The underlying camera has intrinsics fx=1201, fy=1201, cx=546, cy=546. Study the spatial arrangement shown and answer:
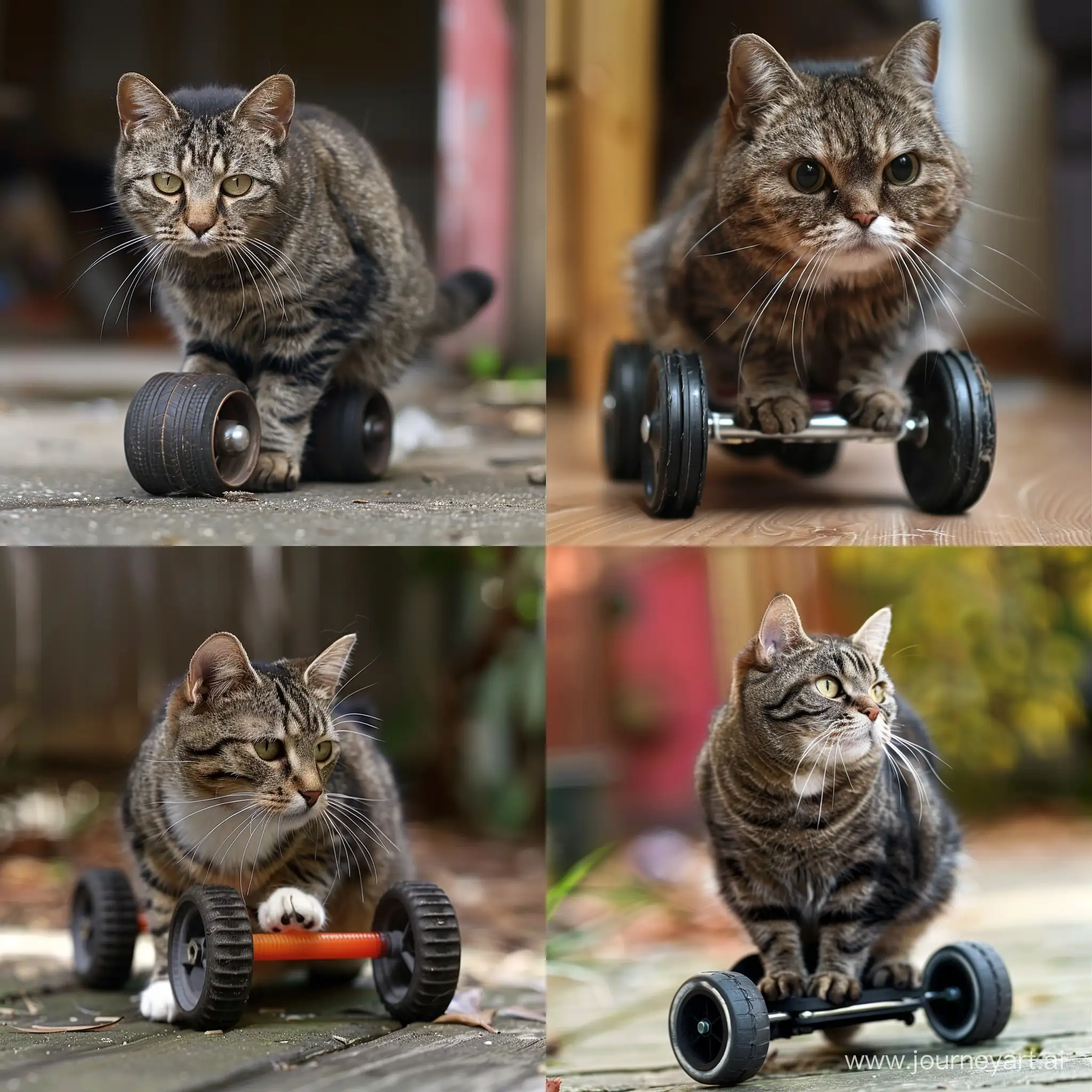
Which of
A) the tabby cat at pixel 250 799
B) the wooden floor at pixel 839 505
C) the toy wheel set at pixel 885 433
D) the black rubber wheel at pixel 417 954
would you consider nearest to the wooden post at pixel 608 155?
the wooden floor at pixel 839 505

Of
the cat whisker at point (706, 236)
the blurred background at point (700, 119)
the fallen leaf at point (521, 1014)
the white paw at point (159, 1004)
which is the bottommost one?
the fallen leaf at point (521, 1014)

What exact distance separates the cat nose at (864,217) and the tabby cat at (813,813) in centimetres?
54

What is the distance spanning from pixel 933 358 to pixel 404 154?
8.20ft

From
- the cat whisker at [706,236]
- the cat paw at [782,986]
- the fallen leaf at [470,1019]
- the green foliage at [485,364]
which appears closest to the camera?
the cat paw at [782,986]

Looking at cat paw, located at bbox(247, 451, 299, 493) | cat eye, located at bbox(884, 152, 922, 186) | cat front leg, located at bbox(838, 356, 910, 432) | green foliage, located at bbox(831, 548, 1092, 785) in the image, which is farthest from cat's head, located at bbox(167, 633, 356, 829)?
green foliage, located at bbox(831, 548, 1092, 785)

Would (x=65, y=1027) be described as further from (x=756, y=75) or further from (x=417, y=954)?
(x=756, y=75)

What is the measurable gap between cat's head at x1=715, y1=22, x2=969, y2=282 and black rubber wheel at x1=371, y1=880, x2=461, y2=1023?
3.47ft

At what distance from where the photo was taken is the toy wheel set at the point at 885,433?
1.80 meters

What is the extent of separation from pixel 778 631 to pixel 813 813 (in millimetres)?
241

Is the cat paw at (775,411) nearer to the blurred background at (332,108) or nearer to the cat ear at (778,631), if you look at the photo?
the cat ear at (778,631)

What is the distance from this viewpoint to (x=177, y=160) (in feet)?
5.69

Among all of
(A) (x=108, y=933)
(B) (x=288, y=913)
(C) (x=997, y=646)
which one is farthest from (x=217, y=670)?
(C) (x=997, y=646)

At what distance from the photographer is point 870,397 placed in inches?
75.0

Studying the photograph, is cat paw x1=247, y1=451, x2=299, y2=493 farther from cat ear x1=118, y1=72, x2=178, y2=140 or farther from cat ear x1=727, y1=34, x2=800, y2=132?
cat ear x1=727, y1=34, x2=800, y2=132
